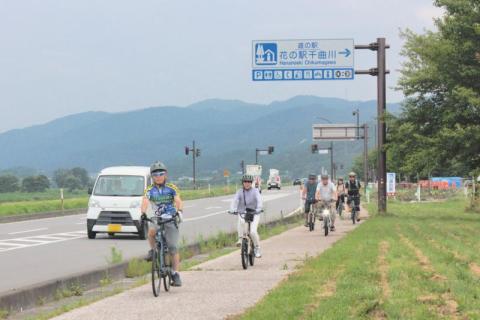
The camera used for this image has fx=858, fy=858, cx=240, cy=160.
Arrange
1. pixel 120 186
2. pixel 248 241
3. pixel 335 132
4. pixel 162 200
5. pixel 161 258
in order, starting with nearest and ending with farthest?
pixel 161 258 < pixel 162 200 < pixel 248 241 < pixel 120 186 < pixel 335 132

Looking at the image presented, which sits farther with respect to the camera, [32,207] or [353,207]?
[32,207]

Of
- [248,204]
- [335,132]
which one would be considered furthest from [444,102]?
[335,132]

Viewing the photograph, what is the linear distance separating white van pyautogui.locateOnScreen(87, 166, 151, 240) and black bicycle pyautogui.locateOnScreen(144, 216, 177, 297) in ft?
39.8

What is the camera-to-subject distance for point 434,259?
1486cm

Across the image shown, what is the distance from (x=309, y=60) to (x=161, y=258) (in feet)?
78.0

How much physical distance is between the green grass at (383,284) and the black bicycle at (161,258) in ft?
5.17

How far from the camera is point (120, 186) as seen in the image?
2503 centimetres

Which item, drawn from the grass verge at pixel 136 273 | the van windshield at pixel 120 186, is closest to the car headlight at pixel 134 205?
the van windshield at pixel 120 186

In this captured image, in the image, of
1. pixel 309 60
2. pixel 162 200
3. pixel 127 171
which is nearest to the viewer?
pixel 162 200

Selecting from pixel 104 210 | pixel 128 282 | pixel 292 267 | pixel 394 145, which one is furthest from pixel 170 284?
pixel 394 145

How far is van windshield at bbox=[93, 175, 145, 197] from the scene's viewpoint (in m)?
24.8

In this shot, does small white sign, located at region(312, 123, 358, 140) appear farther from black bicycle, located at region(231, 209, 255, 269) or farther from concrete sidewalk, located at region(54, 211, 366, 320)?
black bicycle, located at region(231, 209, 255, 269)

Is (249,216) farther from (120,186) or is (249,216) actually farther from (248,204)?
(120,186)

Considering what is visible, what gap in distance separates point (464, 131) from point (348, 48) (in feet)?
25.8
